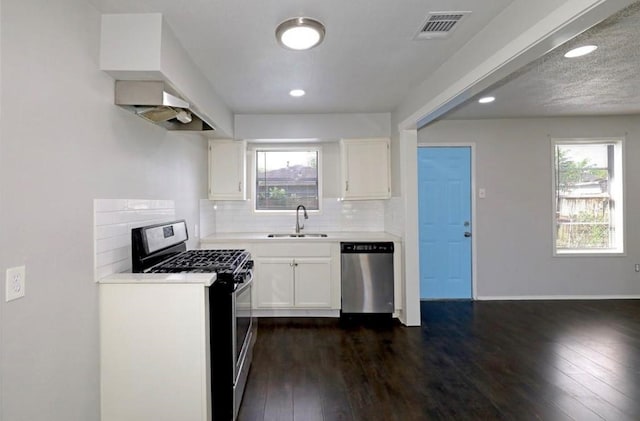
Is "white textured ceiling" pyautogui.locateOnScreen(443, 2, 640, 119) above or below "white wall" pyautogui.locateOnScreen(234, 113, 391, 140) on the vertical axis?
above

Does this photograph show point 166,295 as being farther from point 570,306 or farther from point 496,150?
point 570,306

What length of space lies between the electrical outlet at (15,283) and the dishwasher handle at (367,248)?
273cm

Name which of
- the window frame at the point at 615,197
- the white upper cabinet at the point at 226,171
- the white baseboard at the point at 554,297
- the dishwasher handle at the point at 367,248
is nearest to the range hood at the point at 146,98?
the white upper cabinet at the point at 226,171

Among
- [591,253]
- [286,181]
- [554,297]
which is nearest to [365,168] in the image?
[286,181]

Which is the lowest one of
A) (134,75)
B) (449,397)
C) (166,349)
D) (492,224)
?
(449,397)

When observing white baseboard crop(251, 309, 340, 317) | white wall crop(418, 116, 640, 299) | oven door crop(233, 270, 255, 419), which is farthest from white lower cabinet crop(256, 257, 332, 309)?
white wall crop(418, 116, 640, 299)

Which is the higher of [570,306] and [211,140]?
[211,140]

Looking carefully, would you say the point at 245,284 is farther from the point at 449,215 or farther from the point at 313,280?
the point at 449,215

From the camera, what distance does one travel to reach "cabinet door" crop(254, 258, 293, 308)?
3.62 meters

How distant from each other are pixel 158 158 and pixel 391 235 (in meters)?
2.56

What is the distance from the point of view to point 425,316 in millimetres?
3762

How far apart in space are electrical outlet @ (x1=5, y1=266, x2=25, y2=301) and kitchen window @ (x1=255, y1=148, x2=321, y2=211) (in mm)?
3097

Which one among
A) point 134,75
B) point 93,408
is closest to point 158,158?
point 134,75

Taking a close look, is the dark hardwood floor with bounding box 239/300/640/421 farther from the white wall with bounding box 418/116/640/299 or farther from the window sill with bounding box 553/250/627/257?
the window sill with bounding box 553/250/627/257
